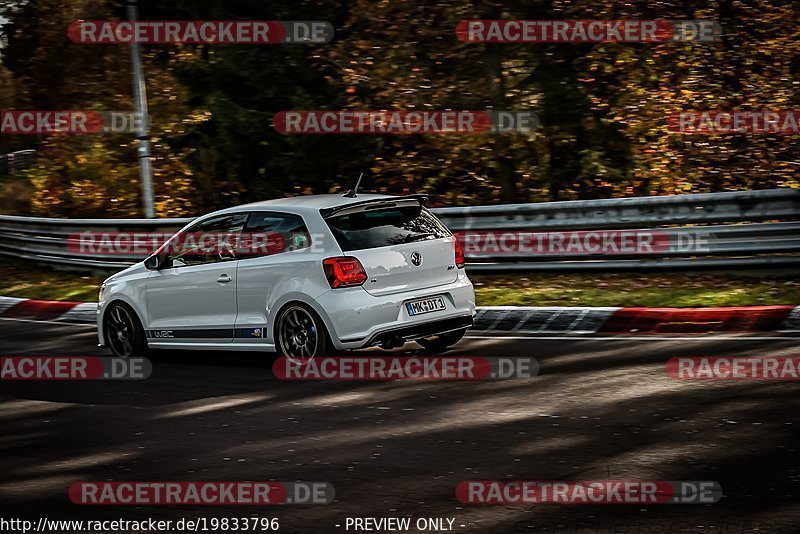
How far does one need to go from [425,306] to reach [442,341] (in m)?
0.94

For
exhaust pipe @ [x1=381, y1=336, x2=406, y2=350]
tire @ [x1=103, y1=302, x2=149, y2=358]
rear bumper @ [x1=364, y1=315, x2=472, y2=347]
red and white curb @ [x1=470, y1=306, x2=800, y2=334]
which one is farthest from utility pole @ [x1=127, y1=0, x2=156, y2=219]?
exhaust pipe @ [x1=381, y1=336, x2=406, y2=350]

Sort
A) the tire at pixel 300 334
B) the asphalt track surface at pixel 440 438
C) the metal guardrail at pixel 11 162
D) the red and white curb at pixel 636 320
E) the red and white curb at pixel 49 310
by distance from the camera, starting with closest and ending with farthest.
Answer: the asphalt track surface at pixel 440 438
the tire at pixel 300 334
the red and white curb at pixel 636 320
the red and white curb at pixel 49 310
the metal guardrail at pixel 11 162

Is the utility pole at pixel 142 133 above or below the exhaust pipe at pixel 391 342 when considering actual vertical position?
above

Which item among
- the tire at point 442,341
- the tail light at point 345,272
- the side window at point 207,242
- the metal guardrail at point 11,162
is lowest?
the tire at point 442,341

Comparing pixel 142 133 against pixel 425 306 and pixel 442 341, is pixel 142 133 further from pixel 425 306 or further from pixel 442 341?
pixel 425 306

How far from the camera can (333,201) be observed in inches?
400

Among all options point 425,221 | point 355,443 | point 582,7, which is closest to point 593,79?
point 582,7

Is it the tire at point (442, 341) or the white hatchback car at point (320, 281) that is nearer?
the white hatchback car at point (320, 281)

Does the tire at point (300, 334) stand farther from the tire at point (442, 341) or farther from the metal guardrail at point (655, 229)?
the metal guardrail at point (655, 229)

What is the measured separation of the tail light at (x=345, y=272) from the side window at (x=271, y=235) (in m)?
0.38

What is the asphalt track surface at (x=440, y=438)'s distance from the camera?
18.6 ft

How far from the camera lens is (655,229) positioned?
12922 millimetres

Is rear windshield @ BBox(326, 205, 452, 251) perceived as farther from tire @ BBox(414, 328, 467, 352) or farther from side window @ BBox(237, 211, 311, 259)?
tire @ BBox(414, 328, 467, 352)

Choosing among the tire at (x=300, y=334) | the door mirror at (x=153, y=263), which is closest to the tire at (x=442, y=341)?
the tire at (x=300, y=334)
